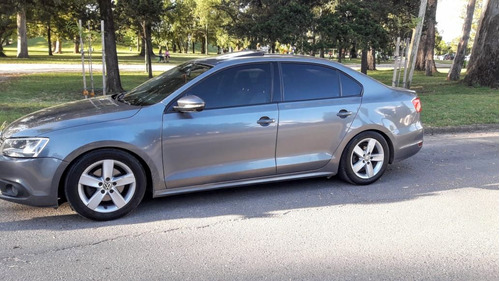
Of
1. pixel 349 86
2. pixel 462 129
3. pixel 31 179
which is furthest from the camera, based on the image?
pixel 462 129

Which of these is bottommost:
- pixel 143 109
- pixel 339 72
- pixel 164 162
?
pixel 164 162

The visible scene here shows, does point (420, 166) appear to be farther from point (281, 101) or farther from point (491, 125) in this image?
point (491, 125)

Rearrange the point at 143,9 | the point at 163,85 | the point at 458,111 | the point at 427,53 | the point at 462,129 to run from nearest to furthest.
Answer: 1. the point at 163,85
2. the point at 462,129
3. the point at 458,111
4. the point at 143,9
5. the point at 427,53

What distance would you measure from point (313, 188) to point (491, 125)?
6254 mm

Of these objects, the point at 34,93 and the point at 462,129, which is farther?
the point at 34,93

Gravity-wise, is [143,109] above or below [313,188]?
above

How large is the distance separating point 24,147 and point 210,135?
5.73ft

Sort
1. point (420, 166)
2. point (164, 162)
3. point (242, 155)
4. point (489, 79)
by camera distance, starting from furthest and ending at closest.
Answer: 1. point (489, 79)
2. point (420, 166)
3. point (242, 155)
4. point (164, 162)

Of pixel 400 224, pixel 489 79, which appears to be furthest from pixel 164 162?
pixel 489 79

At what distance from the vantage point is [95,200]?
400 centimetres

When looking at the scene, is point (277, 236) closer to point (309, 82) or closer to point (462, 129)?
point (309, 82)

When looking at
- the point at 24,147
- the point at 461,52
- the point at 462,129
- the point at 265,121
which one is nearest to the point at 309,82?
the point at 265,121

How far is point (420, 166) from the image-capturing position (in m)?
6.23

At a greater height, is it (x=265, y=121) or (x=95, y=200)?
(x=265, y=121)
